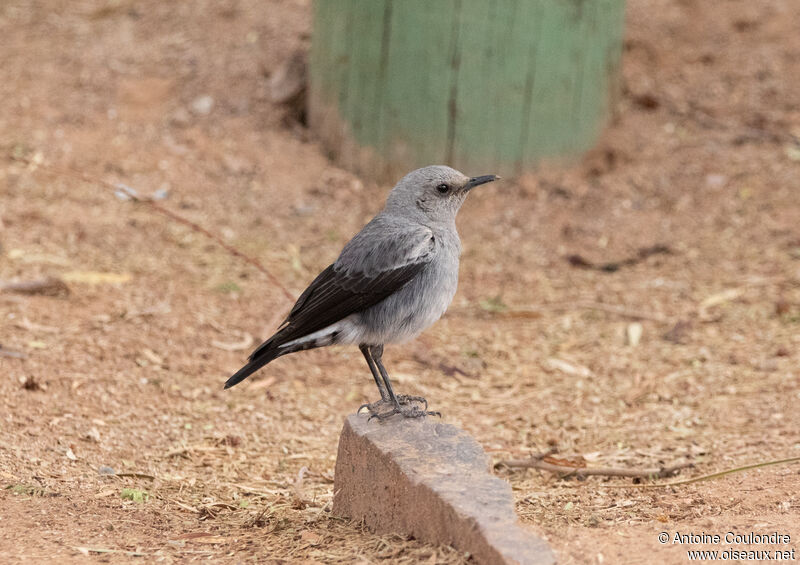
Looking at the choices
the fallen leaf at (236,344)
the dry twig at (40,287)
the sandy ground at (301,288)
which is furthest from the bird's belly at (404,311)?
the dry twig at (40,287)

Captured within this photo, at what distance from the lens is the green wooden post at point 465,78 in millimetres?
6957

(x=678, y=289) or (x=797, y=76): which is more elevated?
(x=797, y=76)

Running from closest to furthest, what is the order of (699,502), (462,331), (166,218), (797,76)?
(699,502)
(462,331)
(166,218)
(797,76)

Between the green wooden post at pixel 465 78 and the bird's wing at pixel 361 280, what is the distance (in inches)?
123

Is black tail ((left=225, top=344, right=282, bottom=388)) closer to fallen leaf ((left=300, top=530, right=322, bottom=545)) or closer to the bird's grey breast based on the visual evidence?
the bird's grey breast

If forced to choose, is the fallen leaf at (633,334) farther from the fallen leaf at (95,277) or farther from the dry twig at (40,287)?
the dry twig at (40,287)

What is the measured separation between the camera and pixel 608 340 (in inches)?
230

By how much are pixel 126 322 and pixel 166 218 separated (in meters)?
1.56

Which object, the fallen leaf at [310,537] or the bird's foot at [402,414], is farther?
the bird's foot at [402,414]

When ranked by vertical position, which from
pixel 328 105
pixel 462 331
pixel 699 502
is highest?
pixel 328 105

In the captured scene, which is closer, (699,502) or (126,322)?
(699,502)

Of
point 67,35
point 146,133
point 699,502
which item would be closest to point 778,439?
point 699,502

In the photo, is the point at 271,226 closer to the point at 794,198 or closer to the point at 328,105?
the point at 328,105

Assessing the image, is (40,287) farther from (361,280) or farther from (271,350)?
(361,280)
